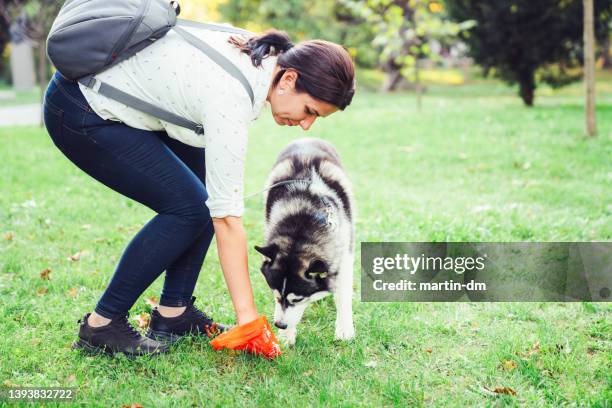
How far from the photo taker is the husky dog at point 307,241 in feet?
10.0

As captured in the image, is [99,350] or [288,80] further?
[99,350]

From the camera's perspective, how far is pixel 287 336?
10.4ft

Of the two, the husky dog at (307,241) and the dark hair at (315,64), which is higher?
the dark hair at (315,64)

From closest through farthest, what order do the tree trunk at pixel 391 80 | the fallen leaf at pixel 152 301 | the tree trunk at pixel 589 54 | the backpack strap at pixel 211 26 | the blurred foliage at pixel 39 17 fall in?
1. the backpack strap at pixel 211 26
2. the fallen leaf at pixel 152 301
3. the tree trunk at pixel 589 54
4. the blurred foliage at pixel 39 17
5. the tree trunk at pixel 391 80

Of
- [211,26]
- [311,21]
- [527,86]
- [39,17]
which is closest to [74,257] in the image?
[211,26]

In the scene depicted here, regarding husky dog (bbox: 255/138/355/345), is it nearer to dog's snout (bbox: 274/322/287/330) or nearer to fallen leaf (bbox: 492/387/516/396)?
dog's snout (bbox: 274/322/287/330)

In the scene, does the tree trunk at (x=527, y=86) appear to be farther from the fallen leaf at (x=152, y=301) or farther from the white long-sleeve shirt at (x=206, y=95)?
the white long-sleeve shirt at (x=206, y=95)

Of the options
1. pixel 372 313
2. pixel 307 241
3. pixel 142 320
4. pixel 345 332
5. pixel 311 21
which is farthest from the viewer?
pixel 311 21

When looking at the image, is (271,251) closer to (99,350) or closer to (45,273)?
(99,350)

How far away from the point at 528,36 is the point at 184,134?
1283 centimetres

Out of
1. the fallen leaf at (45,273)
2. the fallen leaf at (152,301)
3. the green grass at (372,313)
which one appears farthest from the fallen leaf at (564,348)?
the fallen leaf at (45,273)

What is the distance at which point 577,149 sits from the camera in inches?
317

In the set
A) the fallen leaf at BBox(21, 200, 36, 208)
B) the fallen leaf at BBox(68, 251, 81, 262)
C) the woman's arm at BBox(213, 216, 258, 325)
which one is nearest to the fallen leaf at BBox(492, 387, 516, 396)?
→ the woman's arm at BBox(213, 216, 258, 325)

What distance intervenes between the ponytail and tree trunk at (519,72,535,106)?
12.8 meters
